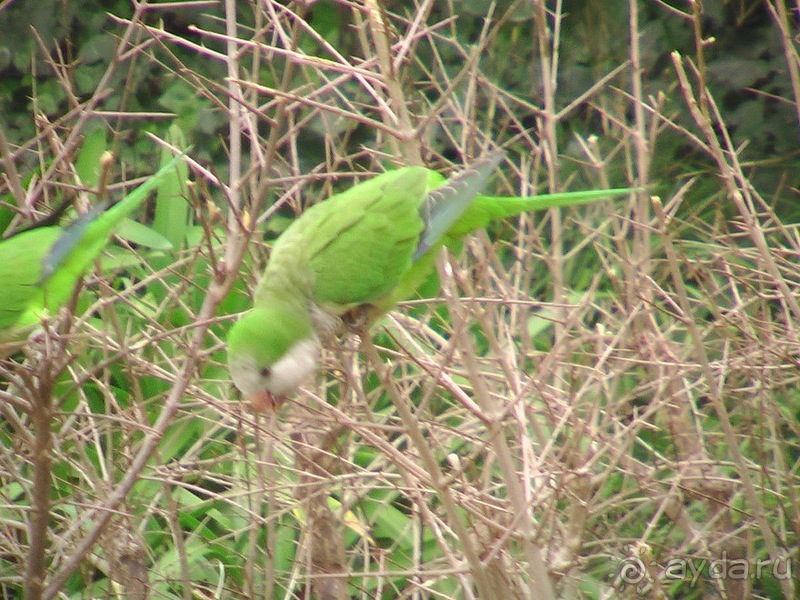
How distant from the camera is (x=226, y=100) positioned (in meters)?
4.57

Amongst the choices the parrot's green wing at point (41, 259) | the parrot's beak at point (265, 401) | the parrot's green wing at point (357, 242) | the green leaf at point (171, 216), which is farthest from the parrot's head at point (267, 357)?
the green leaf at point (171, 216)

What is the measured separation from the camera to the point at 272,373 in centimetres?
209

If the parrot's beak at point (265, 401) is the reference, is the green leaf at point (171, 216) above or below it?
below

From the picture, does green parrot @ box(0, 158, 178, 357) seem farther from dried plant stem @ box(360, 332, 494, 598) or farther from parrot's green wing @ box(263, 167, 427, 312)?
dried plant stem @ box(360, 332, 494, 598)

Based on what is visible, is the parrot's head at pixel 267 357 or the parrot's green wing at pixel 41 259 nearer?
the parrot's head at pixel 267 357

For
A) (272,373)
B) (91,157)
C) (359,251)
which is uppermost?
(359,251)

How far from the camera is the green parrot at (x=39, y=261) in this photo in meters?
2.46

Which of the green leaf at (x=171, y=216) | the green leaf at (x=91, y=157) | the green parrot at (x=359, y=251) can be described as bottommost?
the green leaf at (x=171, y=216)

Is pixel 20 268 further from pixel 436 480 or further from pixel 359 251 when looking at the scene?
pixel 436 480

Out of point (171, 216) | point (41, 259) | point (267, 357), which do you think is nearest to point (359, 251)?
point (267, 357)

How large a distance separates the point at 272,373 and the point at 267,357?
41mm

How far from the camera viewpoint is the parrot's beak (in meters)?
2.11

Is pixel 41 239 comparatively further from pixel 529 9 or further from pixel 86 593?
pixel 529 9

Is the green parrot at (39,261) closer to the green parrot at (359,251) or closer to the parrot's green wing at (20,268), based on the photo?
the parrot's green wing at (20,268)
